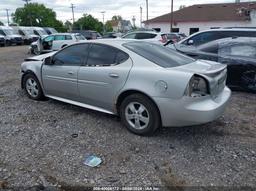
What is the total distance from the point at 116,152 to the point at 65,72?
202cm

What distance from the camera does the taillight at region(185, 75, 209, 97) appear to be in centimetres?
367

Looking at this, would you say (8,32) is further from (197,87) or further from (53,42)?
(197,87)

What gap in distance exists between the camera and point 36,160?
3.52m

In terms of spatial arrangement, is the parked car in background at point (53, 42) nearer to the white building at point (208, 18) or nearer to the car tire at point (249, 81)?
the car tire at point (249, 81)

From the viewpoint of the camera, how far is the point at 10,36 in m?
27.7

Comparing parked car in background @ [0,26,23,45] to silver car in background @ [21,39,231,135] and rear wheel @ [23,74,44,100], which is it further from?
silver car in background @ [21,39,231,135]

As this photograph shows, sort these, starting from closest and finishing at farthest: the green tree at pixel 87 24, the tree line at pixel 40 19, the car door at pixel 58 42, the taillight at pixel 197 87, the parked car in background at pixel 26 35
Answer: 1. the taillight at pixel 197 87
2. the car door at pixel 58 42
3. the parked car in background at pixel 26 35
4. the green tree at pixel 87 24
5. the tree line at pixel 40 19

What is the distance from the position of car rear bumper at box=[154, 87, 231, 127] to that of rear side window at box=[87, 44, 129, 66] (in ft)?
3.26

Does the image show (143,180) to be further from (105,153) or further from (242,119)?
(242,119)

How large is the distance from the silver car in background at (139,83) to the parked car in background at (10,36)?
2467 centimetres

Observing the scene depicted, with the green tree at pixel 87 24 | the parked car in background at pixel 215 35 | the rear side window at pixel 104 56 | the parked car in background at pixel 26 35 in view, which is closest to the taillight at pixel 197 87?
the rear side window at pixel 104 56

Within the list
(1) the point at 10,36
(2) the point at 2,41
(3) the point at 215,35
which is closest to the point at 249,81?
(3) the point at 215,35

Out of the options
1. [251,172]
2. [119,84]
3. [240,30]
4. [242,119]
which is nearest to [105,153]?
[119,84]

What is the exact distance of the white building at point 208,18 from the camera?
3166cm
